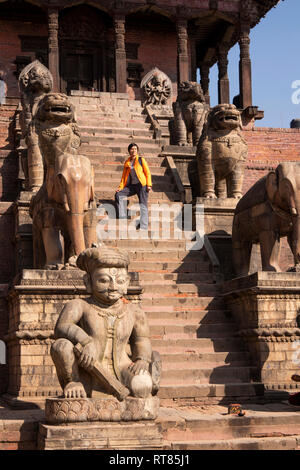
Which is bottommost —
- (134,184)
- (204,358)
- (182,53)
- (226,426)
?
(226,426)

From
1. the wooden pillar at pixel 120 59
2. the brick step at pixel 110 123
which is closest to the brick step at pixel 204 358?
the brick step at pixel 110 123

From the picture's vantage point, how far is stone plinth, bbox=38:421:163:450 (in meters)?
6.23

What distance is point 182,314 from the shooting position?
34.0 feet

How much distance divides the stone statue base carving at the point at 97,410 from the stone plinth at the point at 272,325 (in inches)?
123

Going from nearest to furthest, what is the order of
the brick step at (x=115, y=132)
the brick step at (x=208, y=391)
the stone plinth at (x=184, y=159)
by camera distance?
the brick step at (x=208, y=391)
the stone plinth at (x=184, y=159)
the brick step at (x=115, y=132)

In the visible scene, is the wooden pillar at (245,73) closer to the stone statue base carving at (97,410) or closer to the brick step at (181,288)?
the brick step at (181,288)

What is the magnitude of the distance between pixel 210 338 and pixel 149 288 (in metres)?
1.29

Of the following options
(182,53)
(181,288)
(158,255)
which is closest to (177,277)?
(181,288)

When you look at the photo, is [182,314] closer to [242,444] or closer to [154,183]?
A: [242,444]

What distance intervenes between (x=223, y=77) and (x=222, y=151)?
659 inches

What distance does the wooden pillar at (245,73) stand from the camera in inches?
1012

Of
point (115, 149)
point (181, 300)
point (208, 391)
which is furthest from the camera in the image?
point (115, 149)

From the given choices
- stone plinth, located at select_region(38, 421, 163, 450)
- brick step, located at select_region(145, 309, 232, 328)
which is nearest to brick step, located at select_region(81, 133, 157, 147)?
brick step, located at select_region(145, 309, 232, 328)
